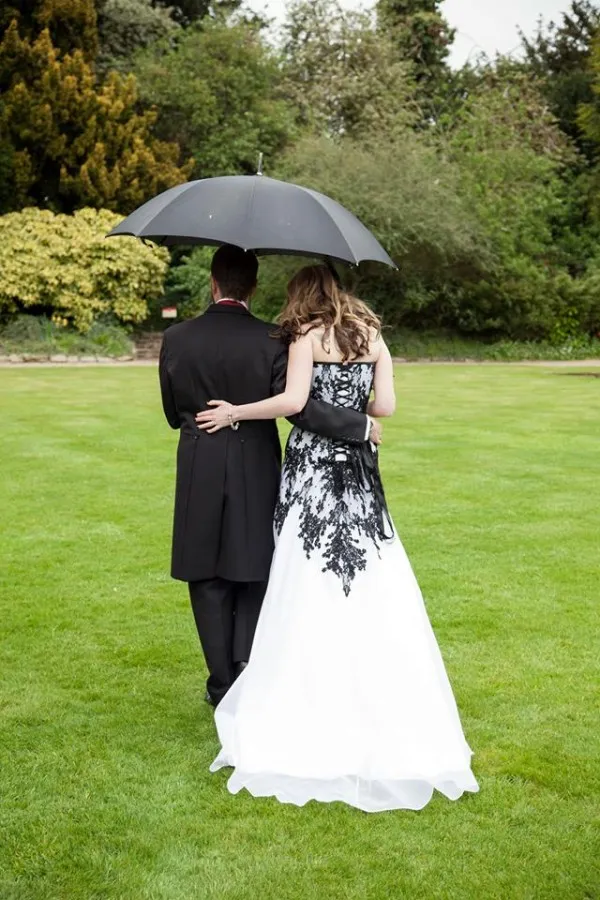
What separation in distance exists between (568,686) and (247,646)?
57.0 inches

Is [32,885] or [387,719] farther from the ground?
[387,719]

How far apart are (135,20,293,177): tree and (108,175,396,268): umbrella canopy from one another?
2840 cm

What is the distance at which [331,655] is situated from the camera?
11.7 ft

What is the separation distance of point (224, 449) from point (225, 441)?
0.03m

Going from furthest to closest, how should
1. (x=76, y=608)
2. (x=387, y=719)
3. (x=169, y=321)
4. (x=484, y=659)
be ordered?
(x=169, y=321) → (x=76, y=608) → (x=484, y=659) → (x=387, y=719)

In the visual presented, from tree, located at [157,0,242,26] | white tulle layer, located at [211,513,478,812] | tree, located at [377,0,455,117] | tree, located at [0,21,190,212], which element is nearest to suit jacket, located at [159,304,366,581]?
white tulle layer, located at [211,513,478,812]

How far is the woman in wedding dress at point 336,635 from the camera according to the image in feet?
11.5

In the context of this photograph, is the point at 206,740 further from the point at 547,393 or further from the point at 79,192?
the point at 79,192

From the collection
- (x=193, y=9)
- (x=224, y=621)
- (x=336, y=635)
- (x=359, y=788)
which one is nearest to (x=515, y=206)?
(x=193, y=9)

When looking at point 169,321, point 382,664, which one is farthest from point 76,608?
point 169,321

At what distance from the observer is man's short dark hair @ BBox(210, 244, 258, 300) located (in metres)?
3.82

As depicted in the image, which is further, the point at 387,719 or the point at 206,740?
the point at 206,740

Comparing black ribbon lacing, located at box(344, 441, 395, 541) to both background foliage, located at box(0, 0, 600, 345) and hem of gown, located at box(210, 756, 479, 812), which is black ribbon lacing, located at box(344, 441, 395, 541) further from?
background foliage, located at box(0, 0, 600, 345)

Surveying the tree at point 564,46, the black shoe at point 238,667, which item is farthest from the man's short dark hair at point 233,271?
the tree at point 564,46
